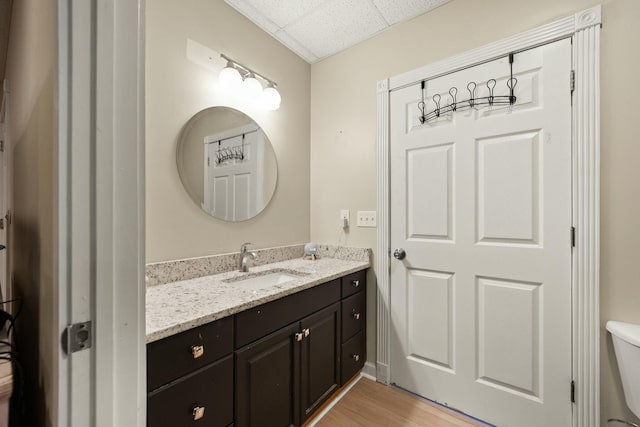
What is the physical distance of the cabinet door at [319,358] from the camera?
4.78 feet

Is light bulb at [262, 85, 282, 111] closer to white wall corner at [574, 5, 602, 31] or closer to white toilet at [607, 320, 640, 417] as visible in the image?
white wall corner at [574, 5, 602, 31]

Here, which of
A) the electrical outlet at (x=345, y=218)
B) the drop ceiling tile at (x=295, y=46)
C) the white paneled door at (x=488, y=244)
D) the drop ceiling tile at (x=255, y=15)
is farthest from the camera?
the electrical outlet at (x=345, y=218)

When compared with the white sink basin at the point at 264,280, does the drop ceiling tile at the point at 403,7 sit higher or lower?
higher

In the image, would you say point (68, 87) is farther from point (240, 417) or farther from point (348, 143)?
point (348, 143)

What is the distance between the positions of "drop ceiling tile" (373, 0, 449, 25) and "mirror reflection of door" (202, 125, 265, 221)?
1.10m

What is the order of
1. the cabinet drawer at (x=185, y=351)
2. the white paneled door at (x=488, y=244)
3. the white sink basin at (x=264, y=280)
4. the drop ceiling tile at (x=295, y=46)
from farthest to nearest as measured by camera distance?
1. the drop ceiling tile at (x=295, y=46)
2. the white sink basin at (x=264, y=280)
3. the white paneled door at (x=488, y=244)
4. the cabinet drawer at (x=185, y=351)

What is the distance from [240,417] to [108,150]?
1099 millimetres

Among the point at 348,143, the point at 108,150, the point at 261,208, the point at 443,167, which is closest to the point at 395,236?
the point at 443,167

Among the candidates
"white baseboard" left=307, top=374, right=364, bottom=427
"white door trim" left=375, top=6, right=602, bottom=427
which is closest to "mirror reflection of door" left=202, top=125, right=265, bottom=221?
"white baseboard" left=307, top=374, right=364, bottom=427

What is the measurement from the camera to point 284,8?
1.76 metres

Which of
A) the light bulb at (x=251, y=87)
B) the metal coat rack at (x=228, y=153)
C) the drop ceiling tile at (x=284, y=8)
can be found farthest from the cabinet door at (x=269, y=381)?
the drop ceiling tile at (x=284, y=8)

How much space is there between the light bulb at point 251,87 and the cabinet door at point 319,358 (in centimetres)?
144

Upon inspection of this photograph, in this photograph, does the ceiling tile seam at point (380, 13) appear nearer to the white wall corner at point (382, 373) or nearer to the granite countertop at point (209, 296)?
the granite countertop at point (209, 296)

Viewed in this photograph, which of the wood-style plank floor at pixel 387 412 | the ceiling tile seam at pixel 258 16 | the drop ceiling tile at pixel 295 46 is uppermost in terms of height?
the ceiling tile seam at pixel 258 16
